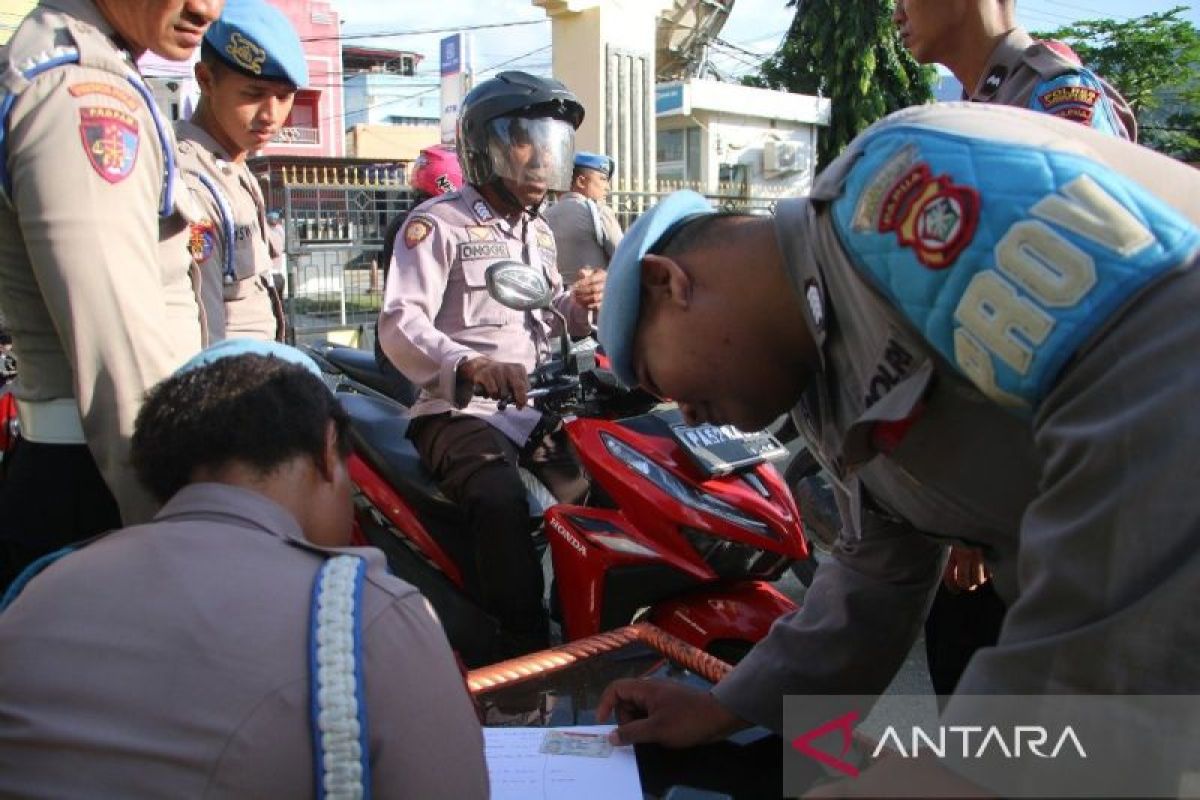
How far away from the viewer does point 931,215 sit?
76 centimetres

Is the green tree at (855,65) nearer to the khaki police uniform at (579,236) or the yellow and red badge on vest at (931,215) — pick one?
the khaki police uniform at (579,236)

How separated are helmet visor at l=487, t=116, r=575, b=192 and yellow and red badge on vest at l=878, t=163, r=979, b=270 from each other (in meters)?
1.89

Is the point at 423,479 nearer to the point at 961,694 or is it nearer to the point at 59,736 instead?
the point at 59,736

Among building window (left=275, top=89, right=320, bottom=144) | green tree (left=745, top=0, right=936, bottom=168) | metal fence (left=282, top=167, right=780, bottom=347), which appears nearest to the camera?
metal fence (left=282, top=167, right=780, bottom=347)

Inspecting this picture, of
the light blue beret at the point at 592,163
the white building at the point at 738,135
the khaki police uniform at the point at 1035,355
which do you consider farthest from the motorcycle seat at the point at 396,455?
the white building at the point at 738,135

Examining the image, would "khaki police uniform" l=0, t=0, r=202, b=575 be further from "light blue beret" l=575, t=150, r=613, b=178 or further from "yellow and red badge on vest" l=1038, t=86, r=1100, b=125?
"light blue beret" l=575, t=150, r=613, b=178

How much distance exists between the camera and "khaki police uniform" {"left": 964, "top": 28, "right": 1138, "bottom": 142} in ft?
6.19

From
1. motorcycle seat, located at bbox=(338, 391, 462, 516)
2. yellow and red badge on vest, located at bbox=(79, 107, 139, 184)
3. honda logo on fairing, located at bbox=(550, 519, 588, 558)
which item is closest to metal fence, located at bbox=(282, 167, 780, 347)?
motorcycle seat, located at bbox=(338, 391, 462, 516)

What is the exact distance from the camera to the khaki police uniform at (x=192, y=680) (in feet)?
2.93

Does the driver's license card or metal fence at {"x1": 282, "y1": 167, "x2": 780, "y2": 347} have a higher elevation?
metal fence at {"x1": 282, "y1": 167, "x2": 780, "y2": 347}

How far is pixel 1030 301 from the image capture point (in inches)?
Answer: 27.3

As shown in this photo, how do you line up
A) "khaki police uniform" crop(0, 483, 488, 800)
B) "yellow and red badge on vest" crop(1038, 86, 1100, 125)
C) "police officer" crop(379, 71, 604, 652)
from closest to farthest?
"khaki police uniform" crop(0, 483, 488, 800) < "yellow and red badge on vest" crop(1038, 86, 1100, 125) < "police officer" crop(379, 71, 604, 652)

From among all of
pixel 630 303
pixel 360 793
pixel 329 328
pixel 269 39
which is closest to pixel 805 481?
pixel 269 39

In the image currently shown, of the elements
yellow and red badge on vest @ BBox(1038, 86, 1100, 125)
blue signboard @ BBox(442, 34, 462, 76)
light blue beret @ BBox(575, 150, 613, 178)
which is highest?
blue signboard @ BBox(442, 34, 462, 76)
